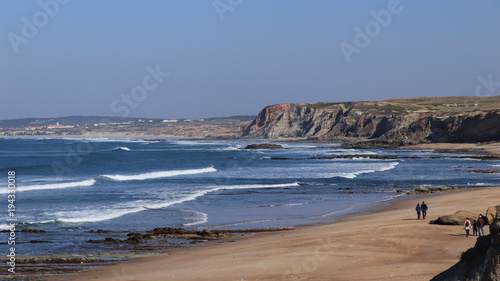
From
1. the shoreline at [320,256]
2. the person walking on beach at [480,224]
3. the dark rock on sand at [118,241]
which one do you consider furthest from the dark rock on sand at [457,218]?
the dark rock on sand at [118,241]

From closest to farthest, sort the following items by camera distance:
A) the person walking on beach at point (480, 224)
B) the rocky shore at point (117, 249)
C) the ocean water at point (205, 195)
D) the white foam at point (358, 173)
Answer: the rocky shore at point (117, 249) < the person walking on beach at point (480, 224) < the ocean water at point (205, 195) < the white foam at point (358, 173)

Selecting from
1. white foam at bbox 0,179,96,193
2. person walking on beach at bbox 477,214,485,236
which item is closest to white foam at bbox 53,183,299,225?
white foam at bbox 0,179,96,193

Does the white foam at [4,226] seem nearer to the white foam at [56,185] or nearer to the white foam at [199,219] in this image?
the white foam at [199,219]

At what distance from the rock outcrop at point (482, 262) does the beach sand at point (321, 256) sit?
486cm

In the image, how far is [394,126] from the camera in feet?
423

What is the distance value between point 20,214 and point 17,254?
10.4 metres

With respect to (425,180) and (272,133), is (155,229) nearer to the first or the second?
(425,180)

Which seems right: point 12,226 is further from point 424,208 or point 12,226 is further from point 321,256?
point 424,208

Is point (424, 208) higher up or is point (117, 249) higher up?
point (424, 208)

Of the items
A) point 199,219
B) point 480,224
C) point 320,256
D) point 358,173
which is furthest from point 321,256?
point 358,173

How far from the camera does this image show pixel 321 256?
56.0ft

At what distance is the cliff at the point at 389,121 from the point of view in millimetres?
103438

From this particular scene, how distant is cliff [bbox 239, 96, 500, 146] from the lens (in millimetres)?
103438

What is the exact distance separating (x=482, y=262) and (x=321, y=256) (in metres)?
8.66
